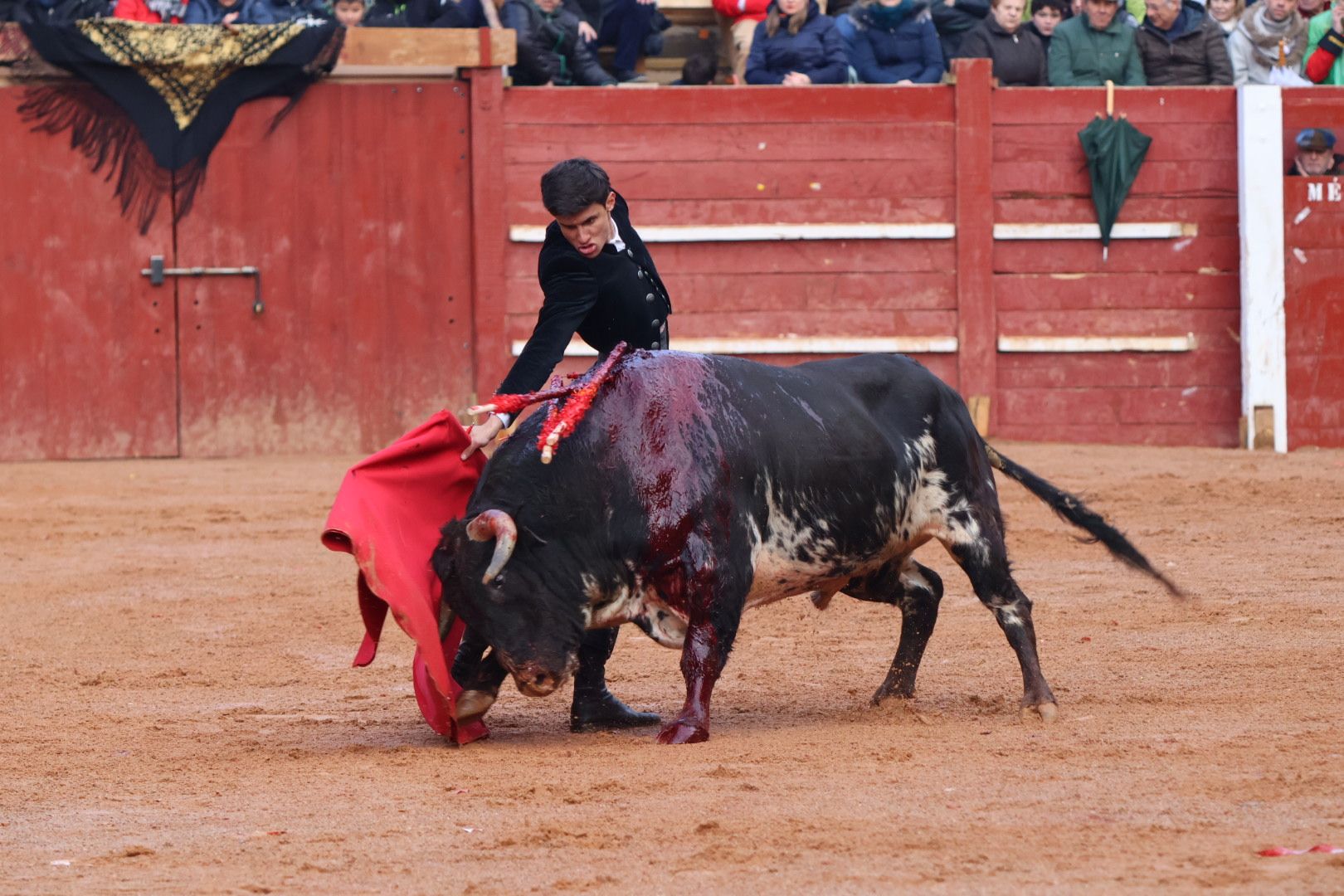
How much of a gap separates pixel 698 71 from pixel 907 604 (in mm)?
7201

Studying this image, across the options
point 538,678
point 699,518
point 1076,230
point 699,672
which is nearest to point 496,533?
point 538,678

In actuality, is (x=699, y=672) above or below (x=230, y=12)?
below

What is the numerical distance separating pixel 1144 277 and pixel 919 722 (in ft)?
24.5

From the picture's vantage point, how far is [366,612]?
5.03 m

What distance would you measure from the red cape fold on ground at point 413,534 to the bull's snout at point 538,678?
0.67 feet

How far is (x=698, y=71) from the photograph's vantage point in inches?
473

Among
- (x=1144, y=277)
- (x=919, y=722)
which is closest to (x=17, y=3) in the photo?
(x=1144, y=277)

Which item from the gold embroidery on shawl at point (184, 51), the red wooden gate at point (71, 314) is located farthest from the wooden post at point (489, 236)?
the red wooden gate at point (71, 314)

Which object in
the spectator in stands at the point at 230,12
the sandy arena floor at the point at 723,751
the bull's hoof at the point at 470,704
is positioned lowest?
the sandy arena floor at the point at 723,751

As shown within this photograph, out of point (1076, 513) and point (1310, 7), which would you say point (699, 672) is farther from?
point (1310, 7)

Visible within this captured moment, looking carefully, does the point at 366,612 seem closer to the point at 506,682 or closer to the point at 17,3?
the point at 506,682

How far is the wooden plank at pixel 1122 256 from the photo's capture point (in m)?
11.9

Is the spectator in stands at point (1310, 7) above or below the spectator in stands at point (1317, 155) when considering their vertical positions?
above

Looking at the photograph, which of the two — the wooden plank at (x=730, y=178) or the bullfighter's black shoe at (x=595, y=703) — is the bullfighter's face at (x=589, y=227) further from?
the wooden plank at (x=730, y=178)
